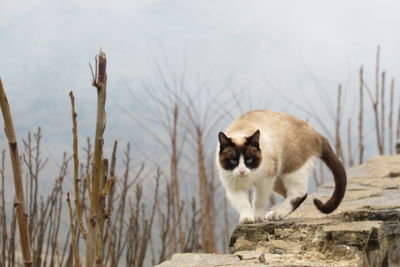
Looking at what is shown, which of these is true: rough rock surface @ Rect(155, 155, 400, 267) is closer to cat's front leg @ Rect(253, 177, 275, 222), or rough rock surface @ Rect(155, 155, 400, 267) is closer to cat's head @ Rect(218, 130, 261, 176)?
cat's front leg @ Rect(253, 177, 275, 222)

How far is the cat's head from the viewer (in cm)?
233

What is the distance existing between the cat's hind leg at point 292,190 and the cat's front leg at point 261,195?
43 mm

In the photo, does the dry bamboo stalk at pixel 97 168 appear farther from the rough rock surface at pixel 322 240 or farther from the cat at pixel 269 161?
the cat at pixel 269 161

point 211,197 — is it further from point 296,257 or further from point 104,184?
point 104,184

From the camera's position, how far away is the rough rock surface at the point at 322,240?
6.68ft

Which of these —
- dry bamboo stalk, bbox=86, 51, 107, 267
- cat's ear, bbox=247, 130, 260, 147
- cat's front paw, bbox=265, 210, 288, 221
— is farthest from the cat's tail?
dry bamboo stalk, bbox=86, 51, 107, 267

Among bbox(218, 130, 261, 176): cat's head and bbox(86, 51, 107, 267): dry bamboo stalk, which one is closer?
bbox(86, 51, 107, 267): dry bamboo stalk

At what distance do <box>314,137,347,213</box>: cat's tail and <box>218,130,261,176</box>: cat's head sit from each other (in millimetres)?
406

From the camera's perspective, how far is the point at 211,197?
444 cm

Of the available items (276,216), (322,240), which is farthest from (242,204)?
(322,240)

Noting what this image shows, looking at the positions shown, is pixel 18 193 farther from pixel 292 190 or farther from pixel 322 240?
pixel 292 190

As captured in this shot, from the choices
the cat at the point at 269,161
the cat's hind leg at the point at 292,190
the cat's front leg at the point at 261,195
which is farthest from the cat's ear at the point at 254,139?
the cat's hind leg at the point at 292,190

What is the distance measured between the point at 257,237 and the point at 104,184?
176 cm

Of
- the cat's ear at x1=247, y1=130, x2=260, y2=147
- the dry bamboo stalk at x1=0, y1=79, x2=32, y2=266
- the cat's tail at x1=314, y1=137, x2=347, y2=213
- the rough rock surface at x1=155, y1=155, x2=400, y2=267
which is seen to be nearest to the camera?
the dry bamboo stalk at x1=0, y1=79, x2=32, y2=266
